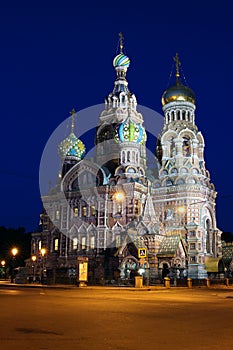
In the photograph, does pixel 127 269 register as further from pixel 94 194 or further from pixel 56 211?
pixel 56 211

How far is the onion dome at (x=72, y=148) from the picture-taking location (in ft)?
203

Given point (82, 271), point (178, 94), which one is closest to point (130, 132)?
point (178, 94)

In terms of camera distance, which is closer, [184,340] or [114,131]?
[184,340]

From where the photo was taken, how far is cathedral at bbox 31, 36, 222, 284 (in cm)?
4597

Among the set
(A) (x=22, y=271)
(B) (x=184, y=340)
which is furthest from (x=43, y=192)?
(B) (x=184, y=340)

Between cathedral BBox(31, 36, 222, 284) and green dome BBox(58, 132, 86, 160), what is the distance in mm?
1534

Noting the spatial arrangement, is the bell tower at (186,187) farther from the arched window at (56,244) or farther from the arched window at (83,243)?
the arched window at (56,244)

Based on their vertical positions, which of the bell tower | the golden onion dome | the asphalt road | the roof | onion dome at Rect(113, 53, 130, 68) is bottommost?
the asphalt road

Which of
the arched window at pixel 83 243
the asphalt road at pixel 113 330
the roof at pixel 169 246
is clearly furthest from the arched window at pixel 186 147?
the asphalt road at pixel 113 330

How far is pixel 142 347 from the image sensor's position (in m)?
7.78

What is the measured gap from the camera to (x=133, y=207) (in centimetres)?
4975

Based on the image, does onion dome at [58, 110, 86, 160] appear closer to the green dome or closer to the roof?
the green dome

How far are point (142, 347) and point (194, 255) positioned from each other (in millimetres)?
41165

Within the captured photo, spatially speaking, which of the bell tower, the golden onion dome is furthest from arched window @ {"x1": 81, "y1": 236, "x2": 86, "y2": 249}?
the golden onion dome
